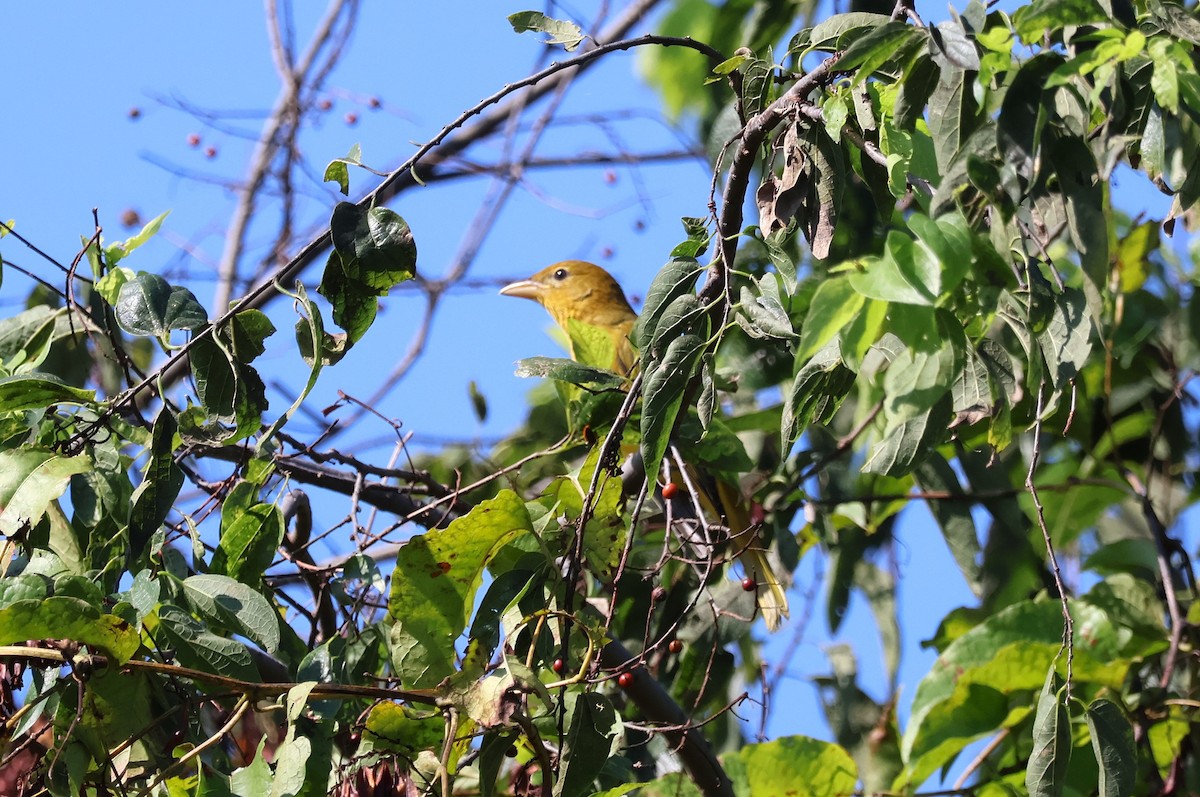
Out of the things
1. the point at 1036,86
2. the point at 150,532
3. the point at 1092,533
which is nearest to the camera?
the point at 1036,86

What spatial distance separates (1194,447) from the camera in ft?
12.9

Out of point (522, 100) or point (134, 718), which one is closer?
point (134, 718)

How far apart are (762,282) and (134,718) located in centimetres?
99

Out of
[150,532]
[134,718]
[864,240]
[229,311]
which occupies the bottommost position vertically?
[134,718]

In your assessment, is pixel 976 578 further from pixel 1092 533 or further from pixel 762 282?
pixel 762 282

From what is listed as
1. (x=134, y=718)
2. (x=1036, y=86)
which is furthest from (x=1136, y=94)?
(x=134, y=718)

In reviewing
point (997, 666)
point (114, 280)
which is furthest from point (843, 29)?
point (997, 666)

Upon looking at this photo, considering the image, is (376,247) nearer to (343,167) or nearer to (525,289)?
(343,167)

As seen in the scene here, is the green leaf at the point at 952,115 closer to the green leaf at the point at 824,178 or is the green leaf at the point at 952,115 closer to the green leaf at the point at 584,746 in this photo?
the green leaf at the point at 824,178

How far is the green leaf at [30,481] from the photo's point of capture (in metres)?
1.80

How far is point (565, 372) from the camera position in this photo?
7.63 ft

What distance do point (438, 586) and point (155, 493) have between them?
42 cm

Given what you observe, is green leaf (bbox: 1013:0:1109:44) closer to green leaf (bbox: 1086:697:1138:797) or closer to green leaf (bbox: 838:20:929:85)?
green leaf (bbox: 838:20:929:85)

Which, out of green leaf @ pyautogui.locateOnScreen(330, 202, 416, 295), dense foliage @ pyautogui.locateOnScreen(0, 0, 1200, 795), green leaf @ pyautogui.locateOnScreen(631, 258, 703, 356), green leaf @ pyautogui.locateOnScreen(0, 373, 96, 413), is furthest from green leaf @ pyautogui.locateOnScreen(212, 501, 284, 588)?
green leaf @ pyautogui.locateOnScreen(631, 258, 703, 356)
